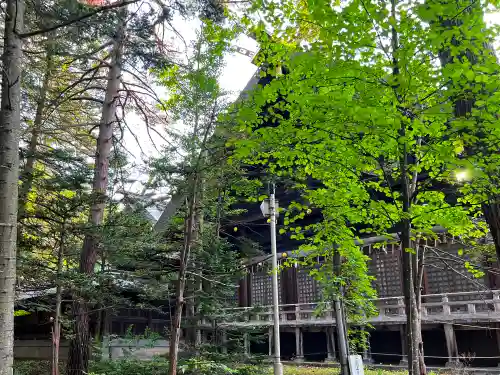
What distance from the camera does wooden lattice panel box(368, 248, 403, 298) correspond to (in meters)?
15.3

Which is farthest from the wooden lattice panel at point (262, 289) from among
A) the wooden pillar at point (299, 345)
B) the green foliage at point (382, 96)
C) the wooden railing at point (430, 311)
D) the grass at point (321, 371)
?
the green foliage at point (382, 96)

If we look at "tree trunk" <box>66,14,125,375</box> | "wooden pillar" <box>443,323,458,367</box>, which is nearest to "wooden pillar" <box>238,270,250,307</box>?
"wooden pillar" <box>443,323,458,367</box>

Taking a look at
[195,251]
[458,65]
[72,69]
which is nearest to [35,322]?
[72,69]

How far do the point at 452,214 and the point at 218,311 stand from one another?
6.44m

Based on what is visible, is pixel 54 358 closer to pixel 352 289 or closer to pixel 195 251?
pixel 195 251

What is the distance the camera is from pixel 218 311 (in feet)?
33.5

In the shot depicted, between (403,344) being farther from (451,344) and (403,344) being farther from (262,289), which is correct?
(262,289)

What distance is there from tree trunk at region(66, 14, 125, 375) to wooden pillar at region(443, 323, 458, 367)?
33.9 feet

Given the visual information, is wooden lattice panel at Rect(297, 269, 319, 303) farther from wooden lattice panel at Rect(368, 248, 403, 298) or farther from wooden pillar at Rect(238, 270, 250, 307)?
wooden pillar at Rect(238, 270, 250, 307)

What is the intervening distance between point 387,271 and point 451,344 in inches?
144

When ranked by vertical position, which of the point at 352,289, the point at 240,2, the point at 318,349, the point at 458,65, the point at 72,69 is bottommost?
the point at 318,349

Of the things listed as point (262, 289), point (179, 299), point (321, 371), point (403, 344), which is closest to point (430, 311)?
point (403, 344)

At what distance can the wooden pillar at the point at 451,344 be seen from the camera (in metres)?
12.4

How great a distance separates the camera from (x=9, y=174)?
481 cm
